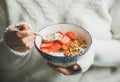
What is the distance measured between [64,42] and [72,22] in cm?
17

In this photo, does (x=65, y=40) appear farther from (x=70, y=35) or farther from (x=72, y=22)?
(x=72, y=22)

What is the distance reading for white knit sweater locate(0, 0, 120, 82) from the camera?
39.9 inches

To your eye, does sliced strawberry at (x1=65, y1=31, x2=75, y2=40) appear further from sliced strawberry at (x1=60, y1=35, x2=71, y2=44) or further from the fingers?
the fingers

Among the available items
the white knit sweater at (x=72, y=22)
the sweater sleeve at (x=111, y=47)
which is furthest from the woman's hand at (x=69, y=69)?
the sweater sleeve at (x=111, y=47)

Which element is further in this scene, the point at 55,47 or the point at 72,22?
the point at 72,22

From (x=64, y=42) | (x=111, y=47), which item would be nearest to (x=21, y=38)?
(x=64, y=42)

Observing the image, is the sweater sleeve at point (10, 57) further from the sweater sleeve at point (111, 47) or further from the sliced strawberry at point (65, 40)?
the sweater sleeve at point (111, 47)

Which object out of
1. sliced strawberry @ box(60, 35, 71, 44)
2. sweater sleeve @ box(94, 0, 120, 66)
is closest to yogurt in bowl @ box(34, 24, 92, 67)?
sliced strawberry @ box(60, 35, 71, 44)

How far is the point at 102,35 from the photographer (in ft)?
3.51

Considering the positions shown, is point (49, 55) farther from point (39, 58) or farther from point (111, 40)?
point (111, 40)

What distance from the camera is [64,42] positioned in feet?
2.88

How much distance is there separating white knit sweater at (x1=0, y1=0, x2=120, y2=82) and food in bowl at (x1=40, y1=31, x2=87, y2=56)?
0.08m

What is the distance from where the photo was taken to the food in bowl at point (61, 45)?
87 centimetres

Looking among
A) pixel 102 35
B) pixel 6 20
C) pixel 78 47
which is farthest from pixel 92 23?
pixel 6 20
